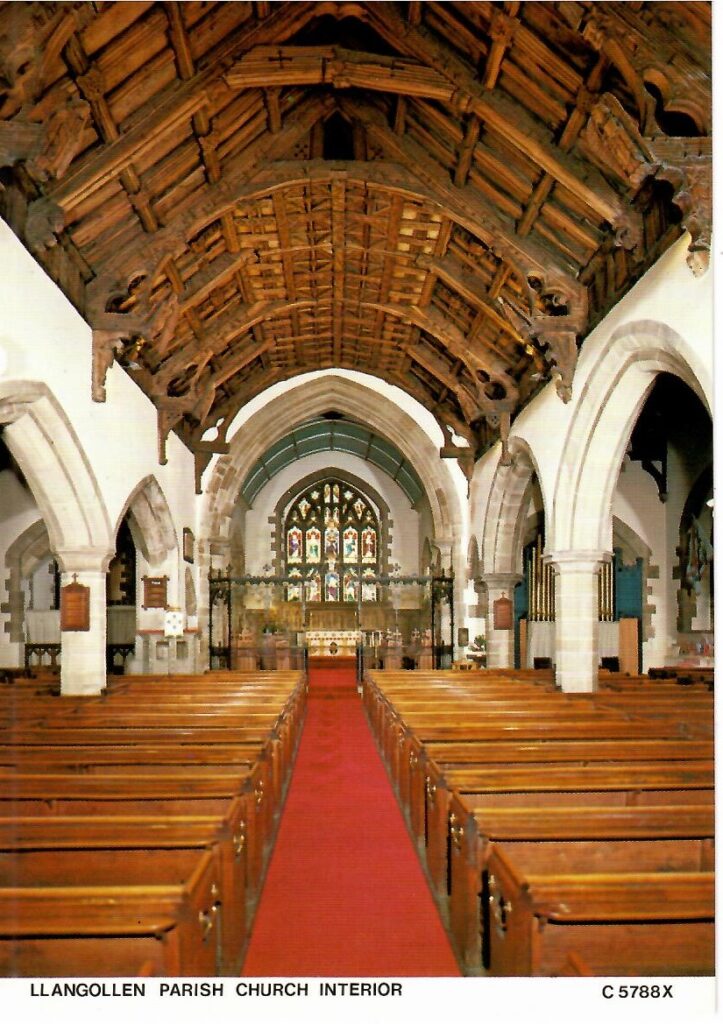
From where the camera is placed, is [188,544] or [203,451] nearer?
[188,544]

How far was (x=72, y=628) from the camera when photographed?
32.6 ft

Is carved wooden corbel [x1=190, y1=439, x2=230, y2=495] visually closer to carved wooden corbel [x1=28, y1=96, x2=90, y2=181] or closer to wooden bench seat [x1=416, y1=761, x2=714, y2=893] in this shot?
carved wooden corbel [x1=28, y1=96, x2=90, y2=181]

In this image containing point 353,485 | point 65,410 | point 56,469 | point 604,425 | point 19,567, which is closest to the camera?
point 65,410

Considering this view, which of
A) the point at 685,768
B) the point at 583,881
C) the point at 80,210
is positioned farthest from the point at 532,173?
Result: the point at 583,881

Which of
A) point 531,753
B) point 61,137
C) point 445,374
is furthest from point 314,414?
point 531,753

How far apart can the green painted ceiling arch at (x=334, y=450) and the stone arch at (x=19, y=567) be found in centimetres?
596

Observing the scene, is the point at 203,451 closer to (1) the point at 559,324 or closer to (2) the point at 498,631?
(2) the point at 498,631

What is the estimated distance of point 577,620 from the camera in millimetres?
10758

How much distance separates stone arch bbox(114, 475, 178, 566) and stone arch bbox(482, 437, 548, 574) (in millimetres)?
5134

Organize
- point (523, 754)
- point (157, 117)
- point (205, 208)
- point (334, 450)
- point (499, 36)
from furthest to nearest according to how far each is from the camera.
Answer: point (334, 450) → point (205, 208) → point (157, 117) → point (499, 36) → point (523, 754)

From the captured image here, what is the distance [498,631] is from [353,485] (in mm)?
11150

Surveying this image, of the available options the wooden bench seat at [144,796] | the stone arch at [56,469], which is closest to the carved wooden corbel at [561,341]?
the stone arch at [56,469]

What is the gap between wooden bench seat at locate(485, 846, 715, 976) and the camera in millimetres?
2729
